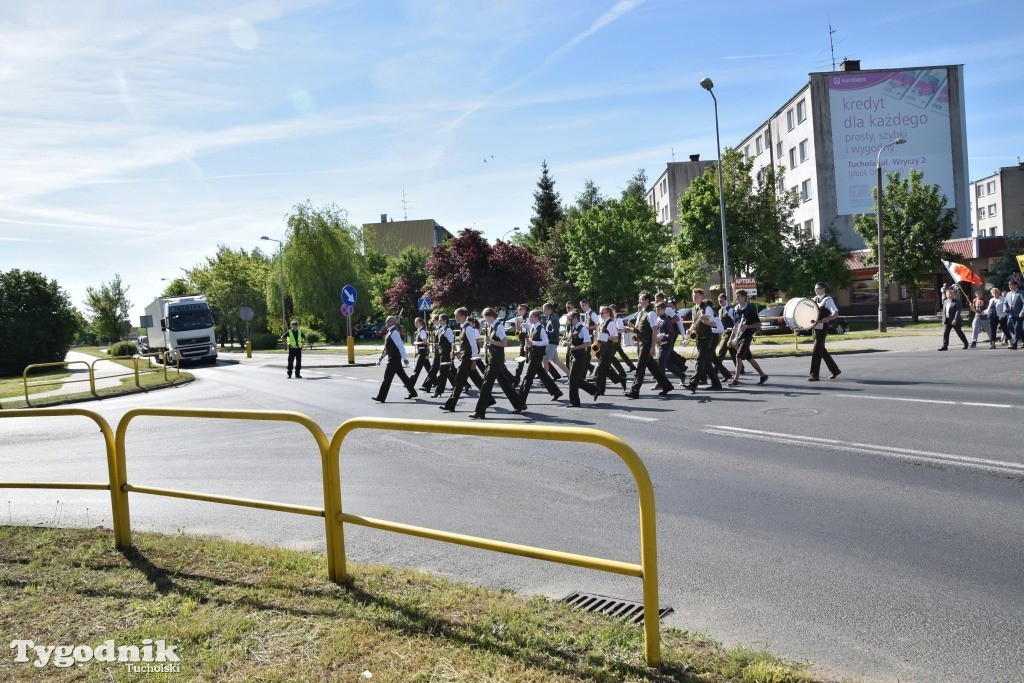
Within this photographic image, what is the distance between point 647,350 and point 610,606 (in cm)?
1052

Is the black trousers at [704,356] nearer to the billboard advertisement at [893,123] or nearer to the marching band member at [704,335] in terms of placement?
the marching band member at [704,335]

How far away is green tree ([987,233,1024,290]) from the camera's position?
44.8 meters

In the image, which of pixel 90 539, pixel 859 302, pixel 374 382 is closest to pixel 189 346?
pixel 374 382

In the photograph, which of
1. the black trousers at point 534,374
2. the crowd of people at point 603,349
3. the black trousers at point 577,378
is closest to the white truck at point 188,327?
the crowd of people at point 603,349

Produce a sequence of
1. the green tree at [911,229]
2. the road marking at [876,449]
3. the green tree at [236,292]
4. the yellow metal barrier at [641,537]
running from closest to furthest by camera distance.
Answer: the yellow metal barrier at [641,537], the road marking at [876,449], the green tree at [911,229], the green tree at [236,292]

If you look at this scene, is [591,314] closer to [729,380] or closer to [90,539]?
[729,380]

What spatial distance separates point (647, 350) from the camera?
14.6 metres

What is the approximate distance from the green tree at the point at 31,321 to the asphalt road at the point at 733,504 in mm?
35475

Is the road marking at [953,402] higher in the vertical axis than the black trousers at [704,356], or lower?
lower

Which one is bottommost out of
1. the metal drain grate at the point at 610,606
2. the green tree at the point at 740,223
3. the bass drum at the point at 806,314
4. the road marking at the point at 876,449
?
the road marking at the point at 876,449

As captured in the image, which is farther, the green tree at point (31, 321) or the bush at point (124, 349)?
the bush at point (124, 349)

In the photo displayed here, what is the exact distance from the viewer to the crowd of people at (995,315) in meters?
21.0

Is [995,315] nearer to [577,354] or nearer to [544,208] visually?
[577,354]

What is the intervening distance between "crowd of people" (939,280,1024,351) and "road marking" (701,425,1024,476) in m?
14.8
